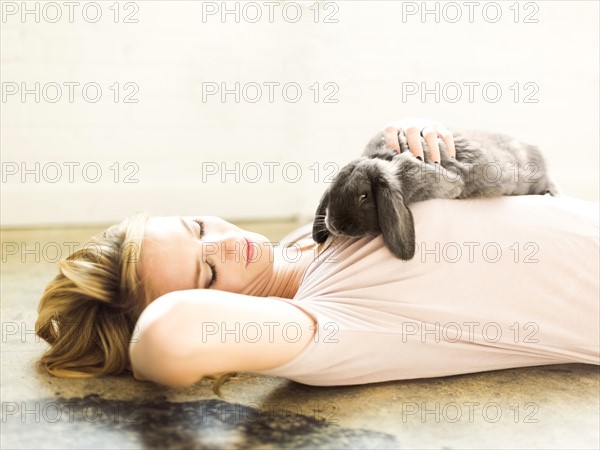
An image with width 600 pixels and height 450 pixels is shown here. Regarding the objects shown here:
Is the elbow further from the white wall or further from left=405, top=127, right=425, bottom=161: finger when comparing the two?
the white wall

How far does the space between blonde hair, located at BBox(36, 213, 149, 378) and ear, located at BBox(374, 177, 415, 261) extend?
51cm

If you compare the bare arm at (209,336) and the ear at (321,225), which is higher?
the ear at (321,225)

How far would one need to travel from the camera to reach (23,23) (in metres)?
2.58

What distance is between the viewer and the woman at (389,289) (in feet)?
4.57

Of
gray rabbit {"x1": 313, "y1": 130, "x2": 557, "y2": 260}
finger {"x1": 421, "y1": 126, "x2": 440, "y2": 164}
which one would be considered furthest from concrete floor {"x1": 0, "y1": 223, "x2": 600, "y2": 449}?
finger {"x1": 421, "y1": 126, "x2": 440, "y2": 164}

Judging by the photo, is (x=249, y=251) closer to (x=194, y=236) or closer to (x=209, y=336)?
(x=194, y=236)

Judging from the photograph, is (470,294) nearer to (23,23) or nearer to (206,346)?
(206,346)

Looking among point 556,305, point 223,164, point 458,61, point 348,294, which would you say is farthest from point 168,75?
point 556,305

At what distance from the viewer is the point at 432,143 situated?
1543 mm

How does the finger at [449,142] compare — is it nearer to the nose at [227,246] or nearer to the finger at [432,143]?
the finger at [432,143]

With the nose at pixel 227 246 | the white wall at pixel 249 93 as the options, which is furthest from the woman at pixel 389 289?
the white wall at pixel 249 93

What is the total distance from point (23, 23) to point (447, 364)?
206 centimetres

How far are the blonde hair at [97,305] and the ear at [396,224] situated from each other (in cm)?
51

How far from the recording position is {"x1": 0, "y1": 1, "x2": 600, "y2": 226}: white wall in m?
2.67
